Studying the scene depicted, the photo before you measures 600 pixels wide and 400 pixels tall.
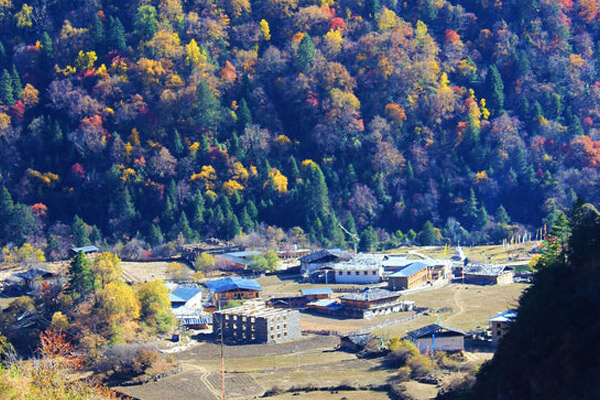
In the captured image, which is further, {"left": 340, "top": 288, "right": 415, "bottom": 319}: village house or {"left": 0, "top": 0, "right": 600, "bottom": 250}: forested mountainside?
{"left": 0, "top": 0, "right": 600, "bottom": 250}: forested mountainside

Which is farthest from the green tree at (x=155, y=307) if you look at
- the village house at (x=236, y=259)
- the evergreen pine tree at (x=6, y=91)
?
the evergreen pine tree at (x=6, y=91)

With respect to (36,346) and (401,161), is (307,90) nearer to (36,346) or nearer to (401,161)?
(401,161)

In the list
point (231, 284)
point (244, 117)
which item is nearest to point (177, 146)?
point (244, 117)

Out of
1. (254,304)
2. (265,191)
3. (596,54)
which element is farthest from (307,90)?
(254,304)

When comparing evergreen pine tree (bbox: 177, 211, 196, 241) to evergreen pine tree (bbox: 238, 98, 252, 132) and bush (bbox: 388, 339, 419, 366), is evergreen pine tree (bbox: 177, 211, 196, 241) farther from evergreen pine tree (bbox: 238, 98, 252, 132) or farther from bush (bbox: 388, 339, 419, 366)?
bush (bbox: 388, 339, 419, 366)

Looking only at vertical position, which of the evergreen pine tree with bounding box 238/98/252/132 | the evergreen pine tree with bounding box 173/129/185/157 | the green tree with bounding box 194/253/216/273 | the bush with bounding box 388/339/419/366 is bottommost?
the bush with bounding box 388/339/419/366

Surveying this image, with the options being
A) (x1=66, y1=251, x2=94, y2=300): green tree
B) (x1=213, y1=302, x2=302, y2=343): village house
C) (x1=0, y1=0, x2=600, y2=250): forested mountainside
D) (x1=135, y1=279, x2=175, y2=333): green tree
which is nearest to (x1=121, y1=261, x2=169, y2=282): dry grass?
(x1=0, y1=0, x2=600, y2=250): forested mountainside
